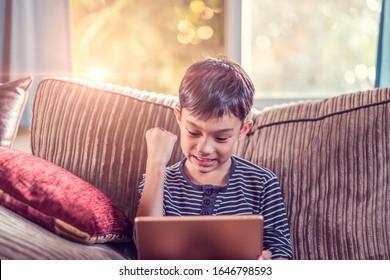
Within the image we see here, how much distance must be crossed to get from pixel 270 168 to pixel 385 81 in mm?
783

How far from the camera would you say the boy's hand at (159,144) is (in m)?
1.19

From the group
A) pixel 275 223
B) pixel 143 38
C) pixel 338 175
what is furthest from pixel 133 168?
pixel 143 38

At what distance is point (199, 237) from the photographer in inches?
35.0

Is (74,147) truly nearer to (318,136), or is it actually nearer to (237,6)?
(318,136)

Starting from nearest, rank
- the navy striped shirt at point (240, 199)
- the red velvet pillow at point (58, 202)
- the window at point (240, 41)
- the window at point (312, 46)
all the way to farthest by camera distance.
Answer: the red velvet pillow at point (58, 202) → the navy striped shirt at point (240, 199) → the window at point (240, 41) → the window at point (312, 46)

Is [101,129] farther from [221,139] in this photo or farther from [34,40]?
[34,40]

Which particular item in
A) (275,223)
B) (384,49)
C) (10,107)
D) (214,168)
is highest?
(384,49)

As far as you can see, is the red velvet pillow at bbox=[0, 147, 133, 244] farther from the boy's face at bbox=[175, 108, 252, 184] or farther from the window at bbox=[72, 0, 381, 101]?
the window at bbox=[72, 0, 381, 101]

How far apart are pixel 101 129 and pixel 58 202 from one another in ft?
1.33

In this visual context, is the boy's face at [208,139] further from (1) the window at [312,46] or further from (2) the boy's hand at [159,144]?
(1) the window at [312,46]

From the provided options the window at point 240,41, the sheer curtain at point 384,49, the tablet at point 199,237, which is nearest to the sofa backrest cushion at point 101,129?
the tablet at point 199,237

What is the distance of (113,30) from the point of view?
2.15 meters

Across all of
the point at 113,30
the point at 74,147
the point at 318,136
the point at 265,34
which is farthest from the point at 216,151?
the point at 265,34

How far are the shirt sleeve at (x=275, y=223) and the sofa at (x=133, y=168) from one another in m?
0.07
